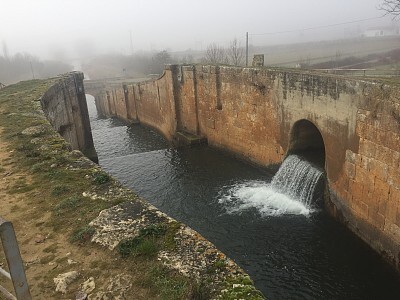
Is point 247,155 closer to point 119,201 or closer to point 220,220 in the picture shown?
point 220,220

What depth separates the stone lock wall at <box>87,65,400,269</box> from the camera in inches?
466

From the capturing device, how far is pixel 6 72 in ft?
263

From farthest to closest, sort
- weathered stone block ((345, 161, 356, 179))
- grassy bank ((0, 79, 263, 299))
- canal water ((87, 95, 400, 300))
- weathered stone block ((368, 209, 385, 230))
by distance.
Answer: weathered stone block ((345, 161, 356, 179)) → weathered stone block ((368, 209, 385, 230)) → canal water ((87, 95, 400, 300)) → grassy bank ((0, 79, 263, 299))

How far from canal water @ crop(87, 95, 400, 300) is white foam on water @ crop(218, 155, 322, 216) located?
4 centimetres

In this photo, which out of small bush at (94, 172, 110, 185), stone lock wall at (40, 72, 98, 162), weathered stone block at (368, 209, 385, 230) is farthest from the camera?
stone lock wall at (40, 72, 98, 162)

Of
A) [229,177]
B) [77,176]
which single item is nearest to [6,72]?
[229,177]

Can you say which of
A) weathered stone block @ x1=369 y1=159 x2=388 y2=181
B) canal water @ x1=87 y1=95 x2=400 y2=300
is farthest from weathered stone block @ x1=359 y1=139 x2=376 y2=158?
canal water @ x1=87 y1=95 x2=400 y2=300

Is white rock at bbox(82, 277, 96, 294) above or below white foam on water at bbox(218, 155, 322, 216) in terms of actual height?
above

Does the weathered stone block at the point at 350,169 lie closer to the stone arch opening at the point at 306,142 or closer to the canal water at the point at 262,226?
the canal water at the point at 262,226

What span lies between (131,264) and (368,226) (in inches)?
399

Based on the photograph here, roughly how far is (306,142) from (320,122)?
9.45 ft

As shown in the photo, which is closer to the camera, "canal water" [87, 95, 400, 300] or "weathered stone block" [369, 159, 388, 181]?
"canal water" [87, 95, 400, 300]

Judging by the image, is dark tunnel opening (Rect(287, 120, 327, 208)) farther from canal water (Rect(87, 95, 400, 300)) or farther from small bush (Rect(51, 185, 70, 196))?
small bush (Rect(51, 185, 70, 196))

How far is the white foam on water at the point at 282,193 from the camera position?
15406 millimetres
